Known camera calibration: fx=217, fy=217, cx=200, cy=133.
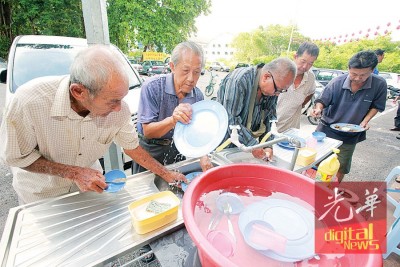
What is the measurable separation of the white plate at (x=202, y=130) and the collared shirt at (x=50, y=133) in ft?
1.09

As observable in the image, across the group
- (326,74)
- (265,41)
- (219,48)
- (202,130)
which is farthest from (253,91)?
(219,48)

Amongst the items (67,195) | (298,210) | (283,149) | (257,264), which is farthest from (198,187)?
(283,149)

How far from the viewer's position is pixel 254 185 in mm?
1124

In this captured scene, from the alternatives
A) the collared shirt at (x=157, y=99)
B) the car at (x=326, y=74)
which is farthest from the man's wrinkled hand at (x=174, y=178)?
the car at (x=326, y=74)

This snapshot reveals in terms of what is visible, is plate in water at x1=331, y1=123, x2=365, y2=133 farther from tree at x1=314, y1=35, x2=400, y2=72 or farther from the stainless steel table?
tree at x1=314, y1=35, x2=400, y2=72

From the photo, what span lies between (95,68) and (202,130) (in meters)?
0.68

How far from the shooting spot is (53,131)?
48.9 inches

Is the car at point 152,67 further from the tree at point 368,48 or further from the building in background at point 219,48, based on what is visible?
the building in background at point 219,48

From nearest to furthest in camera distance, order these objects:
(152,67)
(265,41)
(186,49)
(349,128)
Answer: (186,49)
(349,128)
(152,67)
(265,41)

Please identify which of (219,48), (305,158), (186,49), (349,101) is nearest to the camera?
(186,49)

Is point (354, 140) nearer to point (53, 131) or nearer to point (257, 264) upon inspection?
point (257, 264)

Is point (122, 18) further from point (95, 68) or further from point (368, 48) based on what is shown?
point (368, 48)

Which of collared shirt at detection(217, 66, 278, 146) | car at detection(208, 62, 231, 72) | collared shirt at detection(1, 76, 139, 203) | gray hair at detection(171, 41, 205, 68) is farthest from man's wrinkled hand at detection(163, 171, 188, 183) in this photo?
car at detection(208, 62, 231, 72)

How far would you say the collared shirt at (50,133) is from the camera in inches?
45.3
